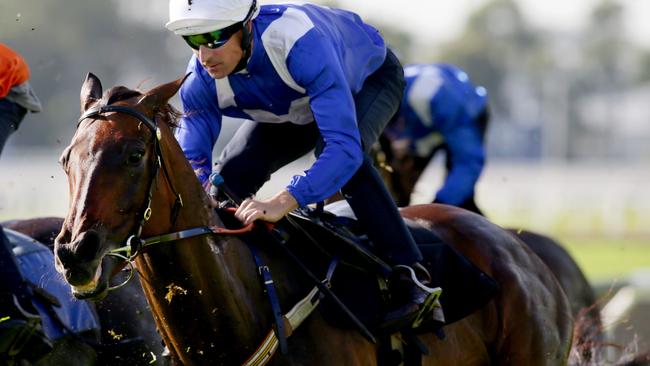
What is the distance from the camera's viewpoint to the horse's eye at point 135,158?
12.7 feet

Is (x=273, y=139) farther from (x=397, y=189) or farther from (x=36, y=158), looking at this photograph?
(x=36, y=158)

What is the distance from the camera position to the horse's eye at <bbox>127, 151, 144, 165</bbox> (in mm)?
3863

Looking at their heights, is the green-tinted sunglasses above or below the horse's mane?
above

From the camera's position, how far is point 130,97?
407cm

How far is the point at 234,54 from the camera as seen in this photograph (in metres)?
4.44

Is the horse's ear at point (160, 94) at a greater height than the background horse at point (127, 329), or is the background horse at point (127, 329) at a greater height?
the horse's ear at point (160, 94)

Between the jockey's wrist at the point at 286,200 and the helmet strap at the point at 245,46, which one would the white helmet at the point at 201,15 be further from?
the jockey's wrist at the point at 286,200

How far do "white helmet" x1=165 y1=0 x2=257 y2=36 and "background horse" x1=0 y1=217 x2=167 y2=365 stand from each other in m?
1.59

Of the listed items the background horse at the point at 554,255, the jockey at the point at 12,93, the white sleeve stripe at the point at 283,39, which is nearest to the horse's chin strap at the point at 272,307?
the white sleeve stripe at the point at 283,39

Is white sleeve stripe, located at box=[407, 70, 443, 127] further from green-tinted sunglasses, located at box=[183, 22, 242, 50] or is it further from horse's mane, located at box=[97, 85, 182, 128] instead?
horse's mane, located at box=[97, 85, 182, 128]

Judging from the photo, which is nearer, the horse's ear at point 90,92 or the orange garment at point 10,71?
the horse's ear at point 90,92

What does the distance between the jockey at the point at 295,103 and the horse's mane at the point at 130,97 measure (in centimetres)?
32

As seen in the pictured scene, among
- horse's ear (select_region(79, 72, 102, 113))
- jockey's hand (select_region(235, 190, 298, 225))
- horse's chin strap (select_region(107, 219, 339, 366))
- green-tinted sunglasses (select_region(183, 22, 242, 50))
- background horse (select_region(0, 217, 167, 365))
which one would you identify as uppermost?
green-tinted sunglasses (select_region(183, 22, 242, 50))

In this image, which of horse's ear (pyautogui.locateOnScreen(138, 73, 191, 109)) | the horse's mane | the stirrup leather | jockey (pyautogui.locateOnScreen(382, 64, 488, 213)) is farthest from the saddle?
jockey (pyautogui.locateOnScreen(382, 64, 488, 213))
